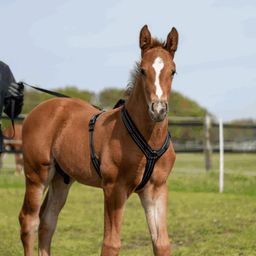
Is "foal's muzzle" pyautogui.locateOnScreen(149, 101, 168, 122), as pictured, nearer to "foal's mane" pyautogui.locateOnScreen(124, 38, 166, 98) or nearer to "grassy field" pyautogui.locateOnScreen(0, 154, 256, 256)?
"foal's mane" pyautogui.locateOnScreen(124, 38, 166, 98)

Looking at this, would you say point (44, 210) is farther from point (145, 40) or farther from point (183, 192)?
point (183, 192)

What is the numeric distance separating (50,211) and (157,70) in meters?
2.41

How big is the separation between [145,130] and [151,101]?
21.5 inches

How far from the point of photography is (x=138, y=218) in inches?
396

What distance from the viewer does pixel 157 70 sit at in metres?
4.77

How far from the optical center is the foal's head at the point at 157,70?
459 cm

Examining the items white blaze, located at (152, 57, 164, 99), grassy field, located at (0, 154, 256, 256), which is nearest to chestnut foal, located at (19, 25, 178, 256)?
white blaze, located at (152, 57, 164, 99)

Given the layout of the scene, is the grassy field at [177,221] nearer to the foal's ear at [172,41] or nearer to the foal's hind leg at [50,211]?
the foal's hind leg at [50,211]

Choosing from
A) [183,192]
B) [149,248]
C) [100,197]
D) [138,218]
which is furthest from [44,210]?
[183,192]

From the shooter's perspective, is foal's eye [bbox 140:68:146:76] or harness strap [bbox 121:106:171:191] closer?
foal's eye [bbox 140:68:146:76]

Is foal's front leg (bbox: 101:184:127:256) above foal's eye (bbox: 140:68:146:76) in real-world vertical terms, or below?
below

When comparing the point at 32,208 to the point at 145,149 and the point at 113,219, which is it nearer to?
the point at 113,219

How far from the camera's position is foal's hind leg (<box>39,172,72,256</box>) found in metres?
6.39

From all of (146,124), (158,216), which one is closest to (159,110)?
(146,124)
